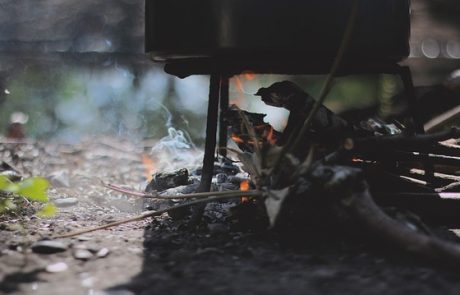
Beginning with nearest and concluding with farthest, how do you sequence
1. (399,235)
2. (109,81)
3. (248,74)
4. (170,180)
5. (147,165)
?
(399,235) < (248,74) < (170,180) < (147,165) < (109,81)

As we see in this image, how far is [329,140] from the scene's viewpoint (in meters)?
1.94

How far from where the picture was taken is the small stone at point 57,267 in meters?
1.49

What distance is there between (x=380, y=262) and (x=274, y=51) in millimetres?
773

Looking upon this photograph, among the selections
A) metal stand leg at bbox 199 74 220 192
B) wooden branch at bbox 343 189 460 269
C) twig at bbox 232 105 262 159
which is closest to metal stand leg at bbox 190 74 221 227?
metal stand leg at bbox 199 74 220 192

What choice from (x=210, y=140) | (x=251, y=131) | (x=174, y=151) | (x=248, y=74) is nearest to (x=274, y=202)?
(x=251, y=131)

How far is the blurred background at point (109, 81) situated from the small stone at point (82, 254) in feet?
7.76

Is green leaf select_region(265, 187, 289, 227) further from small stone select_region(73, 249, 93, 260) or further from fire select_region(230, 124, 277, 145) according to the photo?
small stone select_region(73, 249, 93, 260)

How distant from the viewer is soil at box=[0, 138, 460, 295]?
132cm

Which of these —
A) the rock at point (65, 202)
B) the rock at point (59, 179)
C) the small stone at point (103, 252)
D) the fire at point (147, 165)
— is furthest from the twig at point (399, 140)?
the rock at point (59, 179)

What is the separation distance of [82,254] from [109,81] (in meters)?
2.55

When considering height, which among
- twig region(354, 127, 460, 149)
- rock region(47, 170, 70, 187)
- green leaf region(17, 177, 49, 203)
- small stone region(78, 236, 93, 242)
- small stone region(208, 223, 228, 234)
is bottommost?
small stone region(78, 236, 93, 242)

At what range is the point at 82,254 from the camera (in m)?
1.62

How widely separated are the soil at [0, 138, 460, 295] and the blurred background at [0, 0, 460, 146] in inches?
72.4

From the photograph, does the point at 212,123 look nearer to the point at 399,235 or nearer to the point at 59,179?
the point at 399,235
